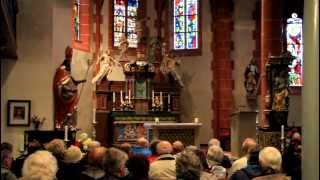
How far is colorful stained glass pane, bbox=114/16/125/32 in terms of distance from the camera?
67.1 feet

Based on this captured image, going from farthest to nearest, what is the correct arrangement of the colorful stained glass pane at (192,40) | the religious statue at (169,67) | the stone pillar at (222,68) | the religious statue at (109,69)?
the colorful stained glass pane at (192,40)
the stone pillar at (222,68)
the religious statue at (169,67)
the religious statue at (109,69)

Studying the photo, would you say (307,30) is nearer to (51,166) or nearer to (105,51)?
(51,166)

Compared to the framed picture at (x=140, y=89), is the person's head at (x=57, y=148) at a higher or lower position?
lower

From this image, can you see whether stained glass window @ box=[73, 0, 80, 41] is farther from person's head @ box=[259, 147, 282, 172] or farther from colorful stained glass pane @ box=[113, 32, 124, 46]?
person's head @ box=[259, 147, 282, 172]

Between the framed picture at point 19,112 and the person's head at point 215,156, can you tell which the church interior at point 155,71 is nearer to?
the framed picture at point 19,112

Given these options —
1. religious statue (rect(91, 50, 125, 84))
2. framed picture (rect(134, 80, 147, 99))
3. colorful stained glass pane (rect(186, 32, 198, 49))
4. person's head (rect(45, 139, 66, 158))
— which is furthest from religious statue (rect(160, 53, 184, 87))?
person's head (rect(45, 139, 66, 158))

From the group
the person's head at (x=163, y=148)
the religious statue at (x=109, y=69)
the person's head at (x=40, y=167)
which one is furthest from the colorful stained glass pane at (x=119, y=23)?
the person's head at (x=40, y=167)

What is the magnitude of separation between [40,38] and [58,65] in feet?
2.62

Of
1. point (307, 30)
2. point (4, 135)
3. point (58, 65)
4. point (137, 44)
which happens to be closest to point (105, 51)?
point (137, 44)

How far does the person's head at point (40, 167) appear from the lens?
479 cm

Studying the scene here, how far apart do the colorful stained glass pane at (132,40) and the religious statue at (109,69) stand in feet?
5.02

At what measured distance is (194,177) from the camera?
4.66 m

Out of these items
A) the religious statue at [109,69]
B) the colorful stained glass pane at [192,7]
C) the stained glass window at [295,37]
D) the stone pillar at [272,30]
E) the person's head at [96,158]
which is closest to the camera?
the person's head at [96,158]

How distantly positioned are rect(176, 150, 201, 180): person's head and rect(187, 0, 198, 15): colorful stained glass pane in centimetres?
1623
